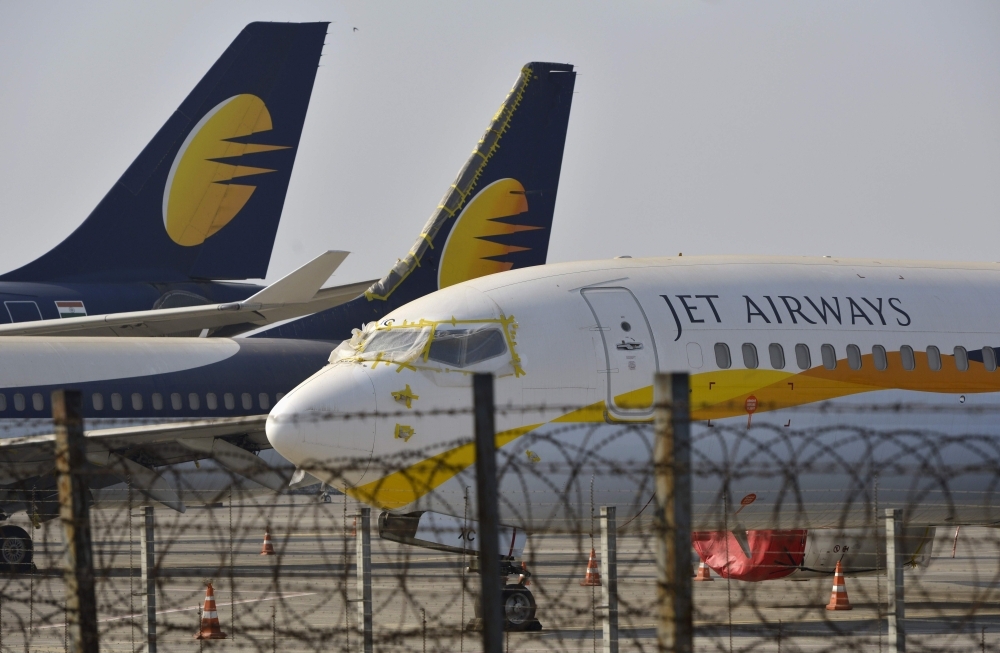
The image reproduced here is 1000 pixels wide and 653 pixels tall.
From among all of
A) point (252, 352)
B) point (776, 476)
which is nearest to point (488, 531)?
point (776, 476)

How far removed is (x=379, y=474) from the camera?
11977 mm

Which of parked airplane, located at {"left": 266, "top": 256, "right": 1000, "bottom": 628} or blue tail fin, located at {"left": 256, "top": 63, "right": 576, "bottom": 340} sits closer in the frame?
parked airplane, located at {"left": 266, "top": 256, "right": 1000, "bottom": 628}

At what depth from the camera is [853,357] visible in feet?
45.7

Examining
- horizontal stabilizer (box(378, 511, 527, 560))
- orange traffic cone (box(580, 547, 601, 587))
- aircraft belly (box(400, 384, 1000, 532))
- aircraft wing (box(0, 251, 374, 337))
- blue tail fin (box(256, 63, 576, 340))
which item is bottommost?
orange traffic cone (box(580, 547, 601, 587))

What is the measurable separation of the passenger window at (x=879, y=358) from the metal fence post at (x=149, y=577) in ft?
24.9

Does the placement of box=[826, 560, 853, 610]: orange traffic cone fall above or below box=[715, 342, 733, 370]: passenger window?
below

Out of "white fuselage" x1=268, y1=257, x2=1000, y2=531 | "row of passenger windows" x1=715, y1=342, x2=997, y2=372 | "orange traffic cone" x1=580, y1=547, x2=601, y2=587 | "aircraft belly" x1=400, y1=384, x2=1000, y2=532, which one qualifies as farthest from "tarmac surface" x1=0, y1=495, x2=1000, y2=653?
"row of passenger windows" x1=715, y1=342, x2=997, y2=372

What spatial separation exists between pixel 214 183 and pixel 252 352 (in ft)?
22.3

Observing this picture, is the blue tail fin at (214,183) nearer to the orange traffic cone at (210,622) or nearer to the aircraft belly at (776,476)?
the orange traffic cone at (210,622)

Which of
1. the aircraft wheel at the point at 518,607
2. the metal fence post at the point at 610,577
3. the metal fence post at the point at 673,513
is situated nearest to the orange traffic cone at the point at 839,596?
the aircraft wheel at the point at 518,607

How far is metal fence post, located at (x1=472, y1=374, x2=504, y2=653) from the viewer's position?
5.61m

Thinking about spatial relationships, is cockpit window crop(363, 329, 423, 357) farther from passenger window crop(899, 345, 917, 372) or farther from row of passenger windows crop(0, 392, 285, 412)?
row of passenger windows crop(0, 392, 285, 412)

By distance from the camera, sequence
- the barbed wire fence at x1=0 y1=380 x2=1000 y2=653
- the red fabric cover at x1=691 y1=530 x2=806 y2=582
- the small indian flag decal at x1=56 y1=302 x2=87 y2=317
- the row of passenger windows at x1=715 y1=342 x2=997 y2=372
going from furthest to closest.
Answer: the small indian flag decal at x1=56 y1=302 x2=87 y2=317
the red fabric cover at x1=691 y1=530 x2=806 y2=582
the row of passenger windows at x1=715 y1=342 x2=997 y2=372
the barbed wire fence at x1=0 y1=380 x2=1000 y2=653

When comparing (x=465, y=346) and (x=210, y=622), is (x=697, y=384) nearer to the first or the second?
(x=465, y=346)
